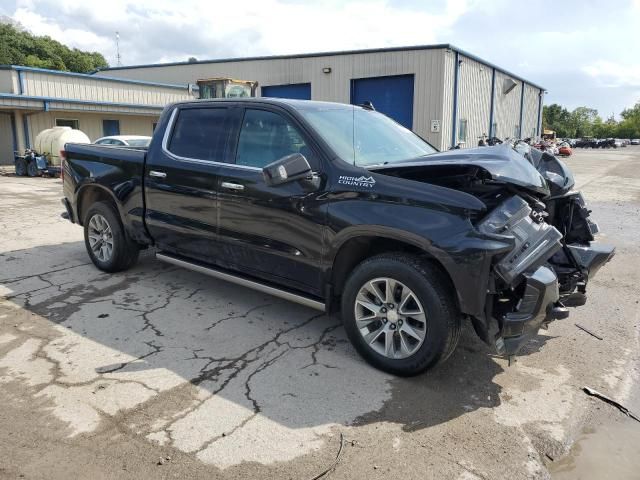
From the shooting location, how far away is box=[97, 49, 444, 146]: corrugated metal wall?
21969mm

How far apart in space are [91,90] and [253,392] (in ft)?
77.1

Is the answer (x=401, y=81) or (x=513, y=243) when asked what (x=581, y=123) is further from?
(x=513, y=243)

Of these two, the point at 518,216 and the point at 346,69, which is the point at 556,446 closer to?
the point at 518,216

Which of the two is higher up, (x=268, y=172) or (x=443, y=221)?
(x=268, y=172)

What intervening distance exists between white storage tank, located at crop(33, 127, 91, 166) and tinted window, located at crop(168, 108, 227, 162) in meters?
16.6

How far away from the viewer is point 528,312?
10.7 ft

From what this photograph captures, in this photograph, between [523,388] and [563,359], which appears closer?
[523,388]

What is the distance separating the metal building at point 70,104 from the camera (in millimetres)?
20255

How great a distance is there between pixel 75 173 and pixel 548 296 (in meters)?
5.26

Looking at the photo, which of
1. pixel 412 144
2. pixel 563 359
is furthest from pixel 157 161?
pixel 563 359

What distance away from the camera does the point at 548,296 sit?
331 cm

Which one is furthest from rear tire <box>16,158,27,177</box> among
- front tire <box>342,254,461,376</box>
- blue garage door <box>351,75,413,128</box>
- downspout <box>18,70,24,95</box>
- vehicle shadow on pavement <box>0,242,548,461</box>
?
front tire <box>342,254,461,376</box>

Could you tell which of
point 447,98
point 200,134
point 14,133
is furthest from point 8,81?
point 200,134

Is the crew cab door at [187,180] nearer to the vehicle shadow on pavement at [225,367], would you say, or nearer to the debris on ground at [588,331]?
the vehicle shadow on pavement at [225,367]
